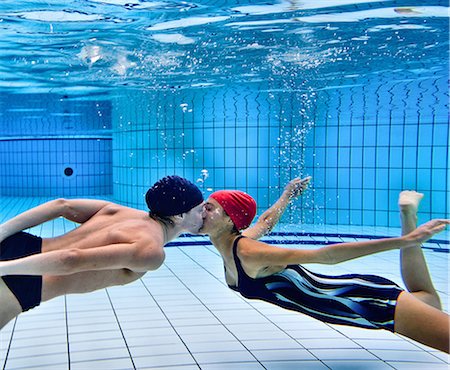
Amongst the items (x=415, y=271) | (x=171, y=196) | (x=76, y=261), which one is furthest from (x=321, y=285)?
(x=76, y=261)

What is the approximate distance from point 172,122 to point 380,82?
710 centimetres

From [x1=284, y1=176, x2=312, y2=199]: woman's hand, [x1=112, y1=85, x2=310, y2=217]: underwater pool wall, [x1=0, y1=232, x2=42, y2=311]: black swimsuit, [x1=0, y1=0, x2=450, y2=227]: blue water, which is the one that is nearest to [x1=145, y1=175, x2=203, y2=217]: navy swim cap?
[x1=0, y1=232, x2=42, y2=311]: black swimsuit

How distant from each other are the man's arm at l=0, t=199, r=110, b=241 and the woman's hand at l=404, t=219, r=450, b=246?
2.15 metres

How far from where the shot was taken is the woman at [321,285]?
3309 millimetres

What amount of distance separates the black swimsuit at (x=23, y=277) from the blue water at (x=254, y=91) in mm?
3870

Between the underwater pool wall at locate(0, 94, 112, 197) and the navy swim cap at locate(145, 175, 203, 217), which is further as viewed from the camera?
the underwater pool wall at locate(0, 94, 112, 197)

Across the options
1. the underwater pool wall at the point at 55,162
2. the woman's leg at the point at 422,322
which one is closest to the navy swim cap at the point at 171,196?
the woman's leg at the point at 422,322

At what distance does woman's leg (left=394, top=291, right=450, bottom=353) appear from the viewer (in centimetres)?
317

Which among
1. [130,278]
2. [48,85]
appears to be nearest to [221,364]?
[130,278]

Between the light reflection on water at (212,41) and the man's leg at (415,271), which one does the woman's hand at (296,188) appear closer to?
the man's leg at (415,271)

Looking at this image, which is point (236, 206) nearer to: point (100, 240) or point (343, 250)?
point (343, 250)

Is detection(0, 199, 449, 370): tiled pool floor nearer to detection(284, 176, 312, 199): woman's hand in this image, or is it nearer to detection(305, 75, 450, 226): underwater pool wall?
detection(284, 176, 312, 199): woman's hand

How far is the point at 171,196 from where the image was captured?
3203mm

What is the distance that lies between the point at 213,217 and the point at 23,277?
55.7 inches
